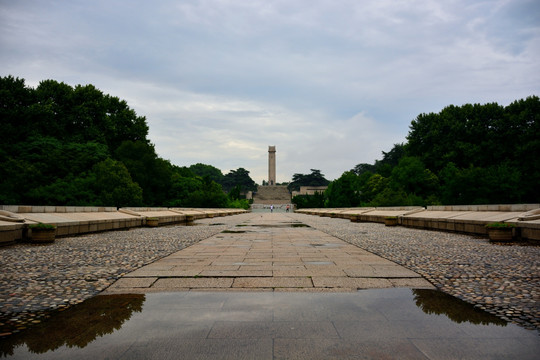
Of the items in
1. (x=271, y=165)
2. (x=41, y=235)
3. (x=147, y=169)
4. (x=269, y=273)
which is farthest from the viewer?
(x=271, y=165)

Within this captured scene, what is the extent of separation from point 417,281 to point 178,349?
3264 mm

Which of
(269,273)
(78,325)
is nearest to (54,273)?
(78,325)

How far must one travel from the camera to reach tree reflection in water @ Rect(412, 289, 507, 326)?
9.74 ft

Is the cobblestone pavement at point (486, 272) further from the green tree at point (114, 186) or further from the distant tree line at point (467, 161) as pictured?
the green tree at point (114, 186)

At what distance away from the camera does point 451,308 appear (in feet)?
10.9

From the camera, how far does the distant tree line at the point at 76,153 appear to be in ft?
85.5

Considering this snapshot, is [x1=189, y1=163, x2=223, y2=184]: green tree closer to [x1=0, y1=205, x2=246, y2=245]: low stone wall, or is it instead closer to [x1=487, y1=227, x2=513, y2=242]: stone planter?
[x1=0, y1=205, x2=246, y2=245]: low stone wall

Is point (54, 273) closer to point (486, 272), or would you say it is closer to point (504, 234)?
point (486, 272)

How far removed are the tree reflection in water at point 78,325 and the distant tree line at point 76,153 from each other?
25304mm

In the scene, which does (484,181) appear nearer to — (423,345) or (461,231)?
(461,231)

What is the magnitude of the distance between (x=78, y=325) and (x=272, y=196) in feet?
260

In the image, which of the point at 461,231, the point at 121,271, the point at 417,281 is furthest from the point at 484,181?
the point at 121,271

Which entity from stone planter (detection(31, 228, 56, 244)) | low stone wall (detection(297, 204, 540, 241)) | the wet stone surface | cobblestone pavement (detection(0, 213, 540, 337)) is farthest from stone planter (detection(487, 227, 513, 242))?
stone planter (detection(31, 228, 56, 244))

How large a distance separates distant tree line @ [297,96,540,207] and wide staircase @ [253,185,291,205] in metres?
28.0
